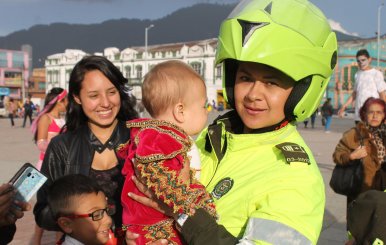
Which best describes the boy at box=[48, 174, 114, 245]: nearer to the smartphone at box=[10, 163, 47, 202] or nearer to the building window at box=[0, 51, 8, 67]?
the smartphone at box=[10, 163, 47, 202]

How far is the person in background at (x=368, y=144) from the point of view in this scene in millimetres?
4539

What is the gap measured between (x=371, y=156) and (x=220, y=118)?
118 inches

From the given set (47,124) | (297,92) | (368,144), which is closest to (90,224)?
(297,92)

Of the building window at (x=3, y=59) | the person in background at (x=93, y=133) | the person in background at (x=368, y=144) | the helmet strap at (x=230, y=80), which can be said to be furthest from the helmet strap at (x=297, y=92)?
the building window at (x=3, y=59)

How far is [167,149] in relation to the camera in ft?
6.32

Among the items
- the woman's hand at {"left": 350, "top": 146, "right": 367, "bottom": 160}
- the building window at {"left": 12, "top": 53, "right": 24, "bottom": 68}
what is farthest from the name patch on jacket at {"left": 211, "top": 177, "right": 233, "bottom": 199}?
the building window at {"left": 12, "top": 53, "right": 24, "bottom": 68}

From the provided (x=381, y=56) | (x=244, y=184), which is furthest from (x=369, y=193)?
(x=381, y=56)

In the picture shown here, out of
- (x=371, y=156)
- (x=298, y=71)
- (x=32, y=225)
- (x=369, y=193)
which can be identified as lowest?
(x=32, y=225)

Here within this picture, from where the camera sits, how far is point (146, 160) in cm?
188

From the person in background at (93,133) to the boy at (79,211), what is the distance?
1.00 feet

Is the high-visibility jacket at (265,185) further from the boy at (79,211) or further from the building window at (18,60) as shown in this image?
the building window at (18,60)

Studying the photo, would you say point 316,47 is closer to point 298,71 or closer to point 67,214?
point 298,71

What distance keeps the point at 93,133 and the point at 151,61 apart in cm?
6353

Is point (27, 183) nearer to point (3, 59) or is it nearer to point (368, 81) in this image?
point (368, 81)
